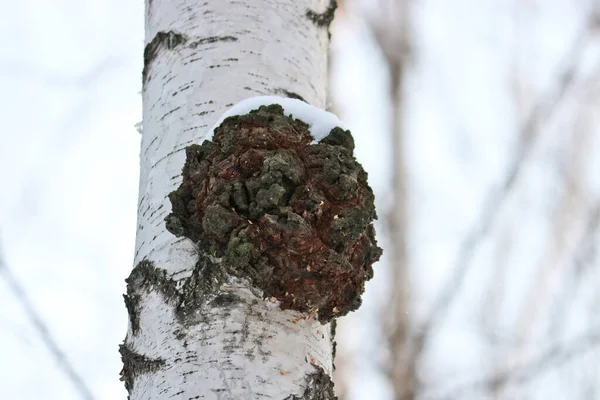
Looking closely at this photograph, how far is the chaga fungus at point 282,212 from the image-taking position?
83 centimetres

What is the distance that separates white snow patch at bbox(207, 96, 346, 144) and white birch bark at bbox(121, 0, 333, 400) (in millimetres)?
136

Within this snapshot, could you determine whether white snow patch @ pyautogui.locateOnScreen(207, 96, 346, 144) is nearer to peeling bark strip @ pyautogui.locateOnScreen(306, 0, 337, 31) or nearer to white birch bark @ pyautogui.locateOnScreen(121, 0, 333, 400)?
white birch bark @ pyautogui.locateOnScreen(121, 0, 333, 400)

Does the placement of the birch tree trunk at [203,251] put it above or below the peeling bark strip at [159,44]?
below

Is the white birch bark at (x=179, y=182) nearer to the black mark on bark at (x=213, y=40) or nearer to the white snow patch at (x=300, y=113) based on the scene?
the black mark on bark at (x=213, y=40)

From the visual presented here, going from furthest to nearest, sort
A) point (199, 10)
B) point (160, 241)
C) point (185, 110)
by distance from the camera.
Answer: point (199, 10)
point (185, 110)
point (160, 241)

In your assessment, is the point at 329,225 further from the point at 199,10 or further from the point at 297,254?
the point at 199,10

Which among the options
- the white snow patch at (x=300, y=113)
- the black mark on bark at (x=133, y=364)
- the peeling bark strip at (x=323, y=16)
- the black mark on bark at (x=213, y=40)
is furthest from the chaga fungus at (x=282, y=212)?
the peeling bark strip at (x=323, y=16)

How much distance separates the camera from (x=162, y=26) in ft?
4.12

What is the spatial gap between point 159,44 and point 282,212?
1.83 feet

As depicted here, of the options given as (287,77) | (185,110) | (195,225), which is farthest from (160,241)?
(287,77)

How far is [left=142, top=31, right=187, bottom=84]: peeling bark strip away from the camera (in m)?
1.20

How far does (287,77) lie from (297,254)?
449mm

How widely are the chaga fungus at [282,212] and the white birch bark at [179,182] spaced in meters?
0.06

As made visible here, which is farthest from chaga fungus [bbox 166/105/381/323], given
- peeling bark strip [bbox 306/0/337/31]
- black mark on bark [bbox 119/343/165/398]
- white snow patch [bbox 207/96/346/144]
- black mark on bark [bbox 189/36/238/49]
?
peeling bark strip [bbox 306/0/337/31]
